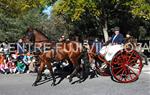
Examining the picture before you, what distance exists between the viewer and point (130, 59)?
15336 millimetres

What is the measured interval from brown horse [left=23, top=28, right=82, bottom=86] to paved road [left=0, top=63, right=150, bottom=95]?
0.66m

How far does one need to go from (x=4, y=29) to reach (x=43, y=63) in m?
23.5

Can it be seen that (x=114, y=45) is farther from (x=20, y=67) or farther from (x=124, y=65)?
(x=20, y=67)

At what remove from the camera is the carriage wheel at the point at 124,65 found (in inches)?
597

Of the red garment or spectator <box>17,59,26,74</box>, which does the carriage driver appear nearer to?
spectator <box>17,59,26,74</box>

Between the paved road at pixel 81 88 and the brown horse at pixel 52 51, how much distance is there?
657 millimetres

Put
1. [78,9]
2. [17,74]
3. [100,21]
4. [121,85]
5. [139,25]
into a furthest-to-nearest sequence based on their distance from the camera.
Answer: [139,25]
[100,21]
[78,9]
[17,74]
[121,85]

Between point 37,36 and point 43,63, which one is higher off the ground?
point 37,36

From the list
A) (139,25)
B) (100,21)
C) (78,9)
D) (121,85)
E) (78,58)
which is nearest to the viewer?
(121,85)

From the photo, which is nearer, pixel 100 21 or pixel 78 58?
pixel 78 58

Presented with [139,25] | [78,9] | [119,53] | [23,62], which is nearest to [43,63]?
[119,53]

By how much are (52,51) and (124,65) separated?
260 cm

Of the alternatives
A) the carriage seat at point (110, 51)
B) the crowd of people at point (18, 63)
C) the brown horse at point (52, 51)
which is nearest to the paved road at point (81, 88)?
the brown horse at point (52, 51)

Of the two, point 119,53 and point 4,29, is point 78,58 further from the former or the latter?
point 4,29
